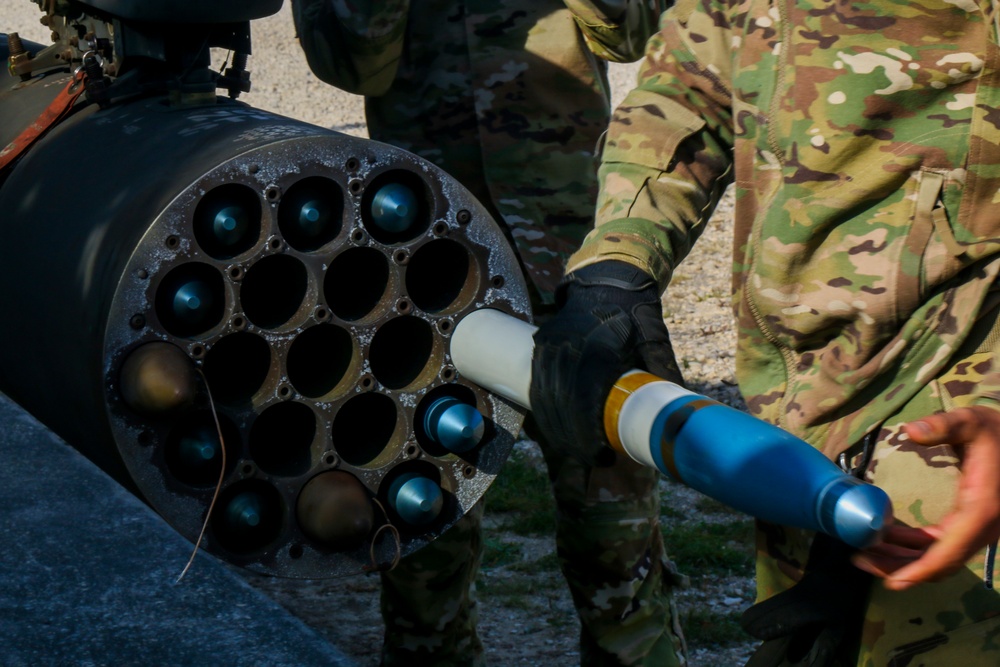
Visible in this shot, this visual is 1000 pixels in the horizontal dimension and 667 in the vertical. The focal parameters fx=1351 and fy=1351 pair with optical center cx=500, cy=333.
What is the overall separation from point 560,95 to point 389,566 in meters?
1.27

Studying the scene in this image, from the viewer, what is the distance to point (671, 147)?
192 centimetres

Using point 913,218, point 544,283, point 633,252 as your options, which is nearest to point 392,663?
point 544,283

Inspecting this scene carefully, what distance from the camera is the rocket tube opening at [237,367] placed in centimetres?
204

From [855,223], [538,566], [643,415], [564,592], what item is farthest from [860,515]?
[538,566]

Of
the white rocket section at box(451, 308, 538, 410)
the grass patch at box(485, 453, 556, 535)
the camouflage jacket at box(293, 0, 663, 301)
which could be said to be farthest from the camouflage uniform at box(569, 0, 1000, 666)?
the grass patch at box(485, 453, 556, 535)

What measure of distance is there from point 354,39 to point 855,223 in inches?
52.7

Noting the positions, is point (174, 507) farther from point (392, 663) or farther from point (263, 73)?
point (263, 73)

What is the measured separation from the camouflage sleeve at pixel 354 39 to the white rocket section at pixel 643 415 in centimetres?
139

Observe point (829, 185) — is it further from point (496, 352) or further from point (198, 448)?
point (198, 448)

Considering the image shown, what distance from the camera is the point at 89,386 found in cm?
195

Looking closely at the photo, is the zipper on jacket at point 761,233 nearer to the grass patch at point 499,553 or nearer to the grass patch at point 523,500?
the grass patch at point 499,553

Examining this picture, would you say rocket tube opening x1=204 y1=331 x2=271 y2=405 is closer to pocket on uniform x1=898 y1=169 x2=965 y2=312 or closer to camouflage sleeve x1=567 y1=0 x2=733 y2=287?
camouflage sleeve x1=567 y1=0 x2=733 y2=287

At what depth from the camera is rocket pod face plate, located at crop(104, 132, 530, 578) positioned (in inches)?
76.9

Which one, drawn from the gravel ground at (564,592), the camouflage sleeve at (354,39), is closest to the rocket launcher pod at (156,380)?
the camouflage sleeve at (354,39)
